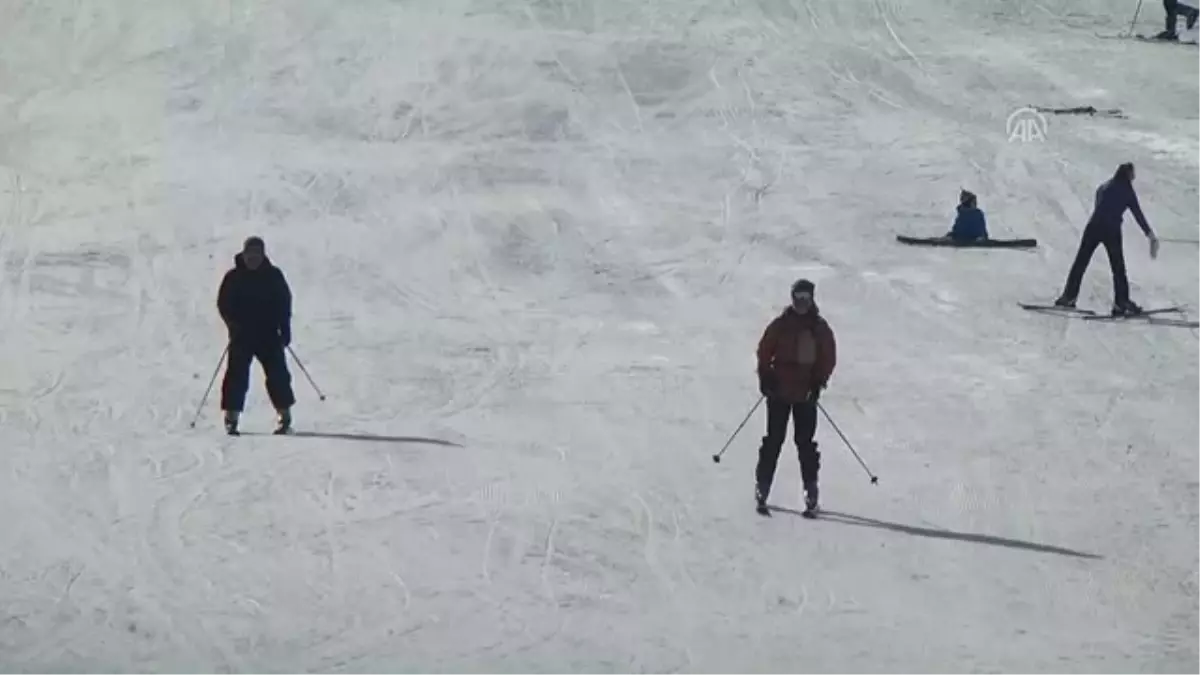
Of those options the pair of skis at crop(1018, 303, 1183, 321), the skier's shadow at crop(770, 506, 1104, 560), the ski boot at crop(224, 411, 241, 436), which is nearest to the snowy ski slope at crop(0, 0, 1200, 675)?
the skier's shadow at crop(770, 506, 1104, 560)

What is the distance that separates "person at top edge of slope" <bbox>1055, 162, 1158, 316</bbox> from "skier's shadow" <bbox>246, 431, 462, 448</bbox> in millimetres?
6331

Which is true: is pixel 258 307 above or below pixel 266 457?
above

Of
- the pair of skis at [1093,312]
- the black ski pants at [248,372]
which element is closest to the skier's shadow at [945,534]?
the black ski pants at [248,372]

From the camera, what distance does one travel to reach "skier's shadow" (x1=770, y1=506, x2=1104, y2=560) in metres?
10.3

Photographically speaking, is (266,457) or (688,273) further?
(688,273)

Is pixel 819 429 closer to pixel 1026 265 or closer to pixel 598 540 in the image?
pixel 598 540

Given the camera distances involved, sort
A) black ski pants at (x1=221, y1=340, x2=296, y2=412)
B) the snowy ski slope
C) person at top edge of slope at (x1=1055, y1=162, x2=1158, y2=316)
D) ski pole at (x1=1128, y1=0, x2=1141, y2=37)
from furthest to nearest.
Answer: ski pole at (x1=1128, y1=0, x2=1141, y2=37) → person at top edge of slope at (x1=1055, y1=162, x2=1158, y2=316) → black ski pants at (x1=221, y1=340, x2=296, y2=412) → the snowy ski slope

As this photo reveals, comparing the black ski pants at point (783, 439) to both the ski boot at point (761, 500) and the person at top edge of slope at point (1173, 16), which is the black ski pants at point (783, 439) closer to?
the ski boot at point (761, 500)

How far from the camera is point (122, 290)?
17.2 m

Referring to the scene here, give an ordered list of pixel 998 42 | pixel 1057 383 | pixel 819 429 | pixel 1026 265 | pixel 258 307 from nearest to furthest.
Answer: pixel 258 307 < pixel 819 429 < pixel 1057 383 < pixel 1026 265 < pixel 998 42

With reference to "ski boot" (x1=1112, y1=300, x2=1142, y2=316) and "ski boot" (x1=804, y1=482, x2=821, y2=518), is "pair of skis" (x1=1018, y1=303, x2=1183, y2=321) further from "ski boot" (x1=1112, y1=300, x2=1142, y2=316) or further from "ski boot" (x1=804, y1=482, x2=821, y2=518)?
"ski boot" (x1=804, y1=482, x2=821, y2=518)

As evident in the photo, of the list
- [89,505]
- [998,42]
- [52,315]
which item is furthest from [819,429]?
[998,42]

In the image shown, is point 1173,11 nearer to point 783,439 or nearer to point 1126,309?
point 1126,309

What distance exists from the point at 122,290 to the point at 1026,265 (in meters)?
8.86
